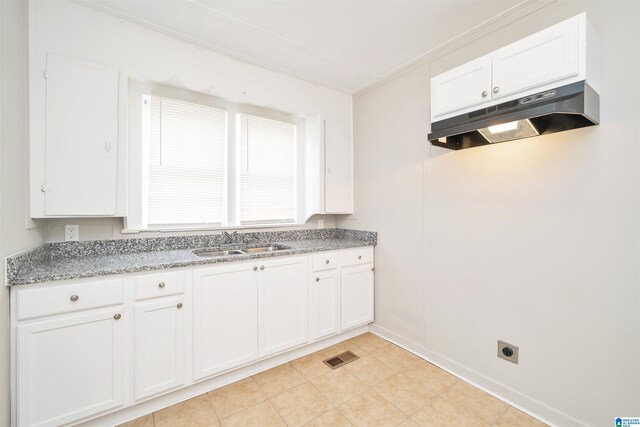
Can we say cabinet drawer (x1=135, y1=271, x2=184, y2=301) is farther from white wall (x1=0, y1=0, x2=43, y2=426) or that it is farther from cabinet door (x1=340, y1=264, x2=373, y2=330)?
cabinet door (x1=340, y1=264, x2=373, y2=330)

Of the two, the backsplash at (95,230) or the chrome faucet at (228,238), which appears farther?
the chrome faucet at (228,238)

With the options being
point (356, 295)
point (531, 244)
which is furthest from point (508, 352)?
point (356, 295)

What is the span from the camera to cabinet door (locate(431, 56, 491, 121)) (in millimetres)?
1641

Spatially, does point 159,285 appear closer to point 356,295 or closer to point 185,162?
point 185,162

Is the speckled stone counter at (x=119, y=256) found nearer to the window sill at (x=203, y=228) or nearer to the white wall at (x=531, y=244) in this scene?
the window sill at (x=203, y=228)

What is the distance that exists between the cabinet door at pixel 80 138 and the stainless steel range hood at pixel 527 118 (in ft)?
7.35

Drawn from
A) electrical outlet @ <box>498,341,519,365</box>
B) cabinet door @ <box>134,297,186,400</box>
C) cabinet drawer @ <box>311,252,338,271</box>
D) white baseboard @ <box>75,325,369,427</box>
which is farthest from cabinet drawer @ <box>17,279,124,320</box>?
electrical outlet @ <box>498,341,519,365</box>

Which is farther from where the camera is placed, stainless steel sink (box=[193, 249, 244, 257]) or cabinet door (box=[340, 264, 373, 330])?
cabinet door (box=[340, 264, 373, 330])

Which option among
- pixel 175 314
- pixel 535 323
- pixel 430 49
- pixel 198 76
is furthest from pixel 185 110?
pixel 535 323

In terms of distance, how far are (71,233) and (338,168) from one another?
235 cm

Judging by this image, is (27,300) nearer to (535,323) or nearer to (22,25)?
(22,25)

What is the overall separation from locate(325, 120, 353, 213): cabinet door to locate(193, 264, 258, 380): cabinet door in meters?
1.28

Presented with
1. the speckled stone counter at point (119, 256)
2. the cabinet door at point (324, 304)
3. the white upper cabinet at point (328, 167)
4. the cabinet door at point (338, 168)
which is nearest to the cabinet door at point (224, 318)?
the speckled stone counter at point (119, 256)

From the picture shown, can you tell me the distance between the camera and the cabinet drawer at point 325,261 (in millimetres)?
2436
